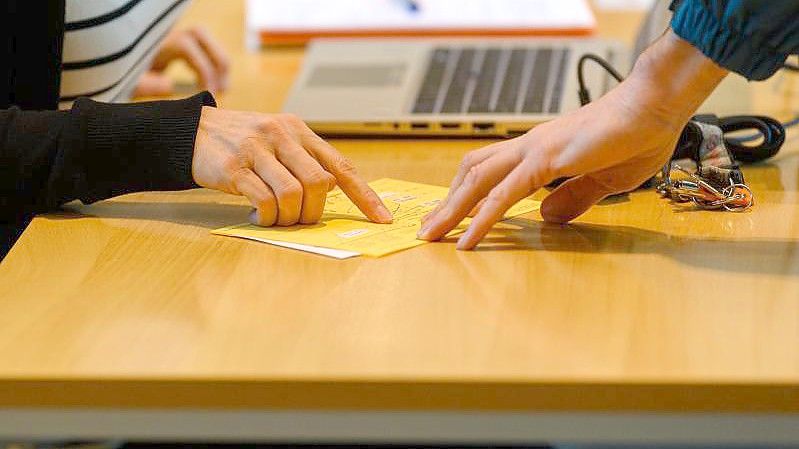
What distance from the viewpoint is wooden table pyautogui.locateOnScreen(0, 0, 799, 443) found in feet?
1.99

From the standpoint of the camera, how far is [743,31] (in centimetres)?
74

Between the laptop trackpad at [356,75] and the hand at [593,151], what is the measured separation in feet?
1.49

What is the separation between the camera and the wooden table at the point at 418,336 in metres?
0.61

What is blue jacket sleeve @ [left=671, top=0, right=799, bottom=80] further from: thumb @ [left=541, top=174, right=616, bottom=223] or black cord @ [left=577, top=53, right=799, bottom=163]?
black cord @ [left=577, top=53, right=799, bottom=163]

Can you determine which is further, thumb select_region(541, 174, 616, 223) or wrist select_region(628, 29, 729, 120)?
thumb select_region(541, 174, 616, 223)

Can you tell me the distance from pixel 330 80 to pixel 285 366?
762 mm

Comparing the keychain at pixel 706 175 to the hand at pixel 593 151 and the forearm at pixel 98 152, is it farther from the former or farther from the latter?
the forearm at pixel 98 152

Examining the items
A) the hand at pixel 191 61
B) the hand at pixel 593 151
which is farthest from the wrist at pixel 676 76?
the hand at pixel 191 61

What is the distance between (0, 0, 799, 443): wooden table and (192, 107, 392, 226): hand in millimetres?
47

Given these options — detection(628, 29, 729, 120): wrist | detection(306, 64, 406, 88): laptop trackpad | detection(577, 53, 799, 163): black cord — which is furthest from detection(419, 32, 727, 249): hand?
detection(306, 64, 406, 88): laptop trackpad

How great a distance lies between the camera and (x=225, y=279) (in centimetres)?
78

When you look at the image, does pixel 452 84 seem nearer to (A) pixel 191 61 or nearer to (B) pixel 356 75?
(B) pixel 356 75

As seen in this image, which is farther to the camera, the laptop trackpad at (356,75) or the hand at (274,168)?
the laptop trackpad at (356,75)

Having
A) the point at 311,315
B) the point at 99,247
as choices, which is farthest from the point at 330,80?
the point at 311,315
